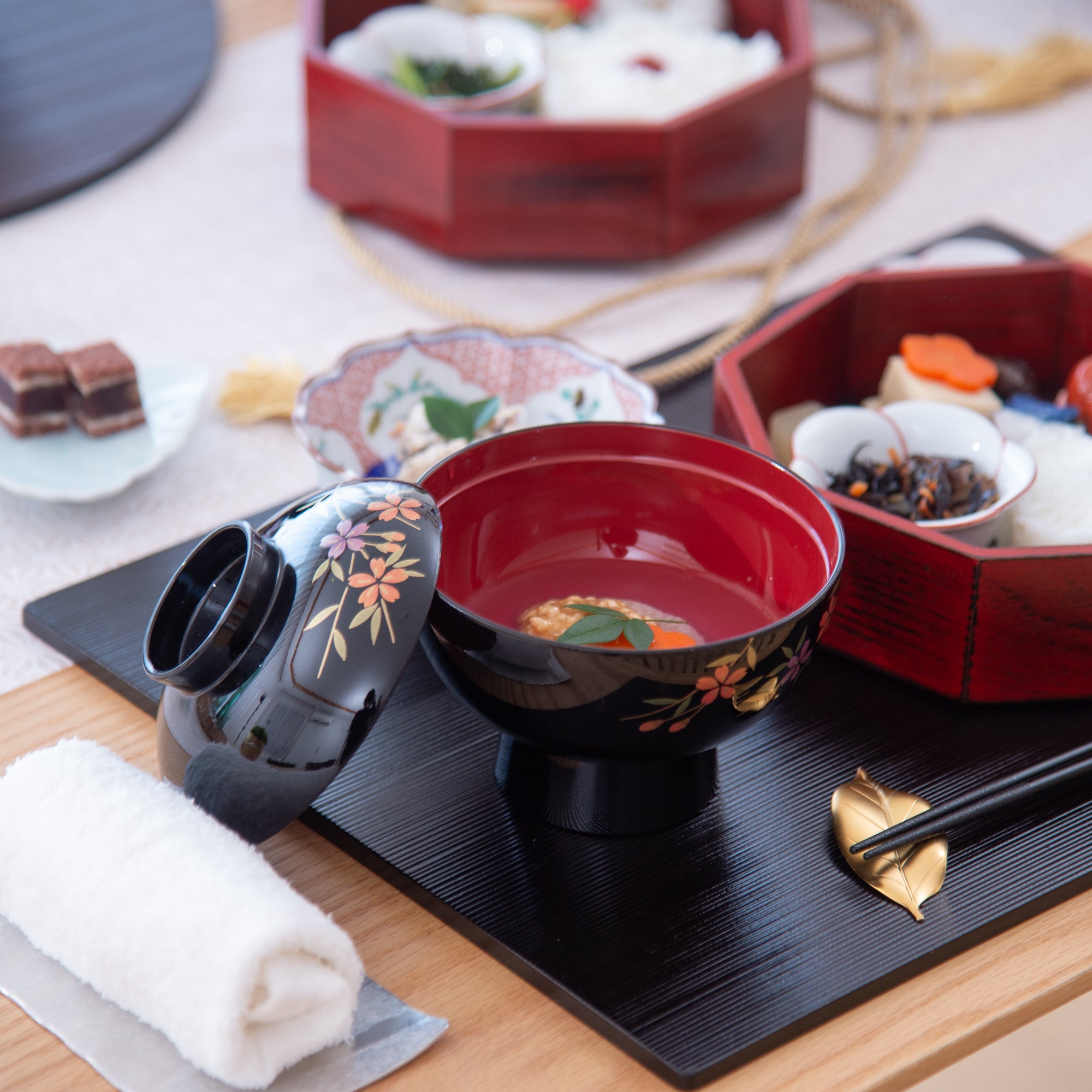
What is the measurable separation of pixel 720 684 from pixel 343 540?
0.18m

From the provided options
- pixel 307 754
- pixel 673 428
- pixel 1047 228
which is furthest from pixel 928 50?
pixel 307 754

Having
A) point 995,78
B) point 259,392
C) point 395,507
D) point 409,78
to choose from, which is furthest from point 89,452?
point 995,78

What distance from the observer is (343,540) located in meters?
0.64

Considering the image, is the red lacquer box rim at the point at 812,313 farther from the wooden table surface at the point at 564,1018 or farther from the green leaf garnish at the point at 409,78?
the green leaf garnish at the point at 409,78

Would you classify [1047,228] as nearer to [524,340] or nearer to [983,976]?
[524,340]

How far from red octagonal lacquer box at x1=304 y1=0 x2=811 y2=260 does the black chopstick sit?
2.27 ft

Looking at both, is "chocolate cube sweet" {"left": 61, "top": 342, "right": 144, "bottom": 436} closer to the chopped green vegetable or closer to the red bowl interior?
the red bowl interior

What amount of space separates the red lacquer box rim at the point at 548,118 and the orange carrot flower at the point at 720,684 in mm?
720

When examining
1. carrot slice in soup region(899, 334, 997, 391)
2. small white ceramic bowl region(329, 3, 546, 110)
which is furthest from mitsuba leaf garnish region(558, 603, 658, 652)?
small white ceramic bowl region(329, 3, 546, 110)

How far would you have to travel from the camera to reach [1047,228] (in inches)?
53.1

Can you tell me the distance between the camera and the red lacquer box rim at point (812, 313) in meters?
0.73

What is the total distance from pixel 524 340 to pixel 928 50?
3.12 ft

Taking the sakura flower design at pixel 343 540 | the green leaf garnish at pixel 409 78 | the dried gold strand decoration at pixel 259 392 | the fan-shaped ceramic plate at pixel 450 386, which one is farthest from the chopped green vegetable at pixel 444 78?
the sakura flower design at pixel 343 540

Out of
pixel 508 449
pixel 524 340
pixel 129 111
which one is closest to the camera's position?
pixel 508 449
